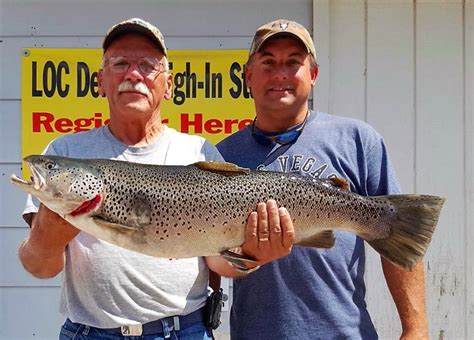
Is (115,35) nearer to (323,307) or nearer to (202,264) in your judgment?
(202,264)

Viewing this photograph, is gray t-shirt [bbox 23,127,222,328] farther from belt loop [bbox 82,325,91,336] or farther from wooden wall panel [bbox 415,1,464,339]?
wooden wall panel [bbox 415,1,464,339]

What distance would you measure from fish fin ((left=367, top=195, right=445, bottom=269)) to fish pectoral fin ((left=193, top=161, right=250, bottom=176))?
0.63 m

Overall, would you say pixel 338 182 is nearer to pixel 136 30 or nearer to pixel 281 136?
pixel 281 136

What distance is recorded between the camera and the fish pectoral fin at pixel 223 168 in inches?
100

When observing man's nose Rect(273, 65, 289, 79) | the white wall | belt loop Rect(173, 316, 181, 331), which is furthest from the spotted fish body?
the white wall

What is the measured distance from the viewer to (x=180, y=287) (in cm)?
263

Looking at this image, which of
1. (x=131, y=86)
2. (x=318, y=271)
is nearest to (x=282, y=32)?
(x=131, y=86)

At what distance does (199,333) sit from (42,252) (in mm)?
703

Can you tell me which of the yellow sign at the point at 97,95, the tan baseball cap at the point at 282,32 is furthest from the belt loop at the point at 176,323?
the yellow sign at the point at 97,95

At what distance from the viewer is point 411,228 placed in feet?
8.68

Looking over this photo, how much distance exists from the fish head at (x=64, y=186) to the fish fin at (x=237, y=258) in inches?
20.1

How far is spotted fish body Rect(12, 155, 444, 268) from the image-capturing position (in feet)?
7.93

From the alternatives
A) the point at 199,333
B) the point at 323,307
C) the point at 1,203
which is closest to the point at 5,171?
the point at 1,203

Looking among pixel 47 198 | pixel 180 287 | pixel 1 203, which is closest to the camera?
pixel 47 198
